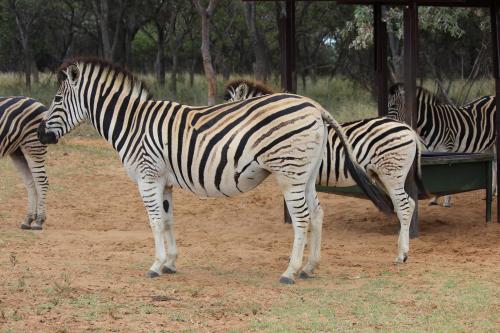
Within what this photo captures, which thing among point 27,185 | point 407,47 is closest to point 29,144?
point 27,185

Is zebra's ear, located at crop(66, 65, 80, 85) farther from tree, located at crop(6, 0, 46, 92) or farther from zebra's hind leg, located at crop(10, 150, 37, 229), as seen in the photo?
tree, located at crop(6, 0, 46, 92)

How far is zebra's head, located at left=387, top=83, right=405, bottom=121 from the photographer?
1229 centimetres

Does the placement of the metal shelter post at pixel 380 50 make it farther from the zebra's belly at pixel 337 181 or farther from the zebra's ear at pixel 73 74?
the zebra's ear at pixel 73 74

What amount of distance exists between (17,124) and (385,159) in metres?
4.74

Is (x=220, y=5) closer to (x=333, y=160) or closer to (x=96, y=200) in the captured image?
(x=96, y=200)

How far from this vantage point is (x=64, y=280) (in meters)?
7.07

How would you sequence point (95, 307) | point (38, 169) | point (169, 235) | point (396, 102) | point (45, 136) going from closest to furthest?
1. point (95, 307)
2. point (169, 235)
3. point (45, 136)
4. point (38, 169)
5. point (396, 102)

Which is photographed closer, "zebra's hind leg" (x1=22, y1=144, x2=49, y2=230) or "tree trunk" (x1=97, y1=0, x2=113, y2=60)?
"zebra's hind leg" (x1=22, y1=144, x2=49, y2=230)

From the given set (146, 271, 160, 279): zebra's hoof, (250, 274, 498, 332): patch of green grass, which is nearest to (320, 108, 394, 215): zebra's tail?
(250, 274, 498, 332): patch of green grass

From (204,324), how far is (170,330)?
0.29 m

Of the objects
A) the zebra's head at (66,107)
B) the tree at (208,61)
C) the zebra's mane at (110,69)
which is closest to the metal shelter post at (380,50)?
the zebra's mane at (110,69)

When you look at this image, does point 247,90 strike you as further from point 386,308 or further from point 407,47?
point 386,308

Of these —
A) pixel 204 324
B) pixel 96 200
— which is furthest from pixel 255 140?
pixel 96 200

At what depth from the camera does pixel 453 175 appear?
10.4m
